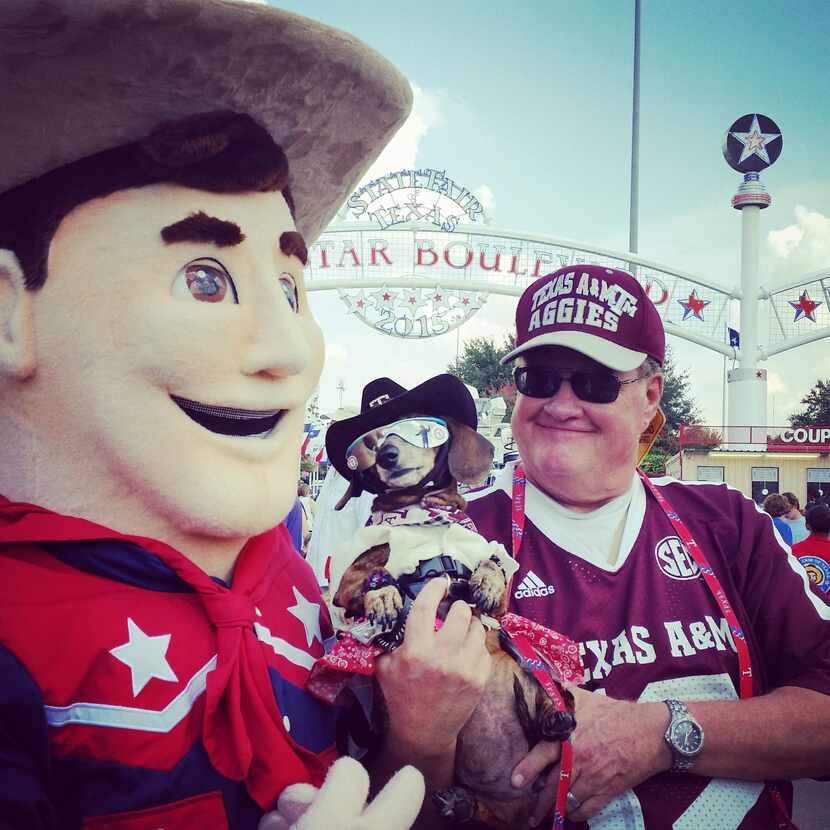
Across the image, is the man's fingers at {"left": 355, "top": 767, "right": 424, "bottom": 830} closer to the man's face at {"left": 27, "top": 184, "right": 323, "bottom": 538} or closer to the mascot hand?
the mascot hand

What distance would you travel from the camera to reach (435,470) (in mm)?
2053

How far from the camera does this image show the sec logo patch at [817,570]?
17.6 feet

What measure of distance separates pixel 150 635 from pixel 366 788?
509 mm

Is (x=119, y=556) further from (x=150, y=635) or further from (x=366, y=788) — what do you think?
(x=366, y=788)

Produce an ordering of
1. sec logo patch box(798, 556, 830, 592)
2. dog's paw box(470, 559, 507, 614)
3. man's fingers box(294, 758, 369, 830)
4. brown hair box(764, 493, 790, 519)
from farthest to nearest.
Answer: brown hair box(764, 493, 790, 519)
sec logo patch box(798, 556, 830, 592)
dog's paw box(470, 559, 507, 614)
man's fingers box(294, 758, 369, 830)

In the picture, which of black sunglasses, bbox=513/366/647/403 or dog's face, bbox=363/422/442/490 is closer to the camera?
dog's face, bbox=363/422/442/490

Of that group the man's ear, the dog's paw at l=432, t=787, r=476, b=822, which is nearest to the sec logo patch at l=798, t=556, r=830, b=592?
the dog's paw at l=432, t=787, r=476, b=822

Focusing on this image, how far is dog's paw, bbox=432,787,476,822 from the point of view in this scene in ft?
5.84

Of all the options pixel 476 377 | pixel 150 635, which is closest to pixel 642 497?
pixel 150 635

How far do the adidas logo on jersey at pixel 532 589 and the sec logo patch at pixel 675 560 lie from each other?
0.37 metres

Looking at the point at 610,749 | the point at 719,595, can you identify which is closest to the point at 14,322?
the point at 610,749

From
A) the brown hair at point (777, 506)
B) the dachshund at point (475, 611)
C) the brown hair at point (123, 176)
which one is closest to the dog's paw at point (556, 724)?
the dachshund at point (475, 611)

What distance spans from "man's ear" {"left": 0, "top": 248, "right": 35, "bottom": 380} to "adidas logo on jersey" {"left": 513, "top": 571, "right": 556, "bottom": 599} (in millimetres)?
1484

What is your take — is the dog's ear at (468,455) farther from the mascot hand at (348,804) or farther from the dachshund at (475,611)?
the mascot hand at (348,804)
